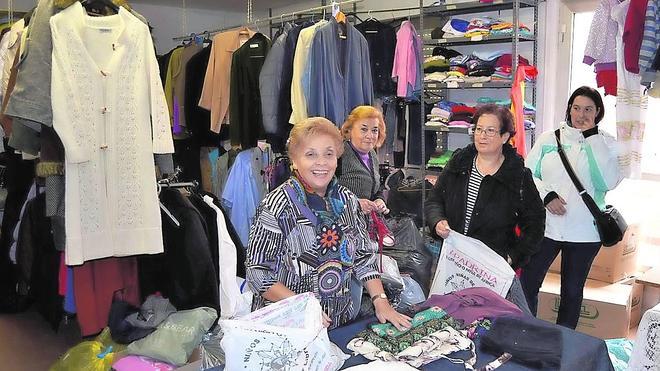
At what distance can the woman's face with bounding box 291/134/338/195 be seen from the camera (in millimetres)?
1980

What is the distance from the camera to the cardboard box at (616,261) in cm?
404

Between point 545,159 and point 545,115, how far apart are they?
1.41 metres

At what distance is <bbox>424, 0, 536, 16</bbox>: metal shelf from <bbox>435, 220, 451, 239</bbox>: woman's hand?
228 centimetres

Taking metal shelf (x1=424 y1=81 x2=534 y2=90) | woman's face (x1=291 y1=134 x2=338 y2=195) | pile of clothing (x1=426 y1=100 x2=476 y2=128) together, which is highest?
metal shelf (x1=424 y1=81 x2=534 y2=90)

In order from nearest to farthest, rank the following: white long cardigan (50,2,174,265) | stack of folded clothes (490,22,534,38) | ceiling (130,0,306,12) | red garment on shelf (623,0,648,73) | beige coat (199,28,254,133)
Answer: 1. white long cardigan (50,2,174,265)
2. red garment on shelf (623,0,648,73)
3. stack of folded clothes (490,22,534,38)
4. beige coat (199,28,254,133)
5. ceiling (130,0,306,12)

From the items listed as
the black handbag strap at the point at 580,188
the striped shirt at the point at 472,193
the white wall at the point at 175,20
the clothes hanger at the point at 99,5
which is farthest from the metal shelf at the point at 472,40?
the white wall at the point at 175,20

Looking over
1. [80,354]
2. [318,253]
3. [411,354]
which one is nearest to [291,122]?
[80,354]

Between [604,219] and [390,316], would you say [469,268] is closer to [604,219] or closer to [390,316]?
[390,316]

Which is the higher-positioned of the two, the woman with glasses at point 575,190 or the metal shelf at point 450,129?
the metal shelf at point 450,129

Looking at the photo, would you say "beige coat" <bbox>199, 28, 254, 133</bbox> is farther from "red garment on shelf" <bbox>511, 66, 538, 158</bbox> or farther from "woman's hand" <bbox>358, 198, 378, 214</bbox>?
"woman's hand" <bbox>358, 198, 378, 214</bbox>

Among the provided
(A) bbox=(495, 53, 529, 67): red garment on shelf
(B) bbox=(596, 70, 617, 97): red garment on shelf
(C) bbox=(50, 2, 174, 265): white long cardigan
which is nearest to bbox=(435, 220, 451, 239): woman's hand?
(C) bbox=(50, 2, 174, 265): white long cardigan

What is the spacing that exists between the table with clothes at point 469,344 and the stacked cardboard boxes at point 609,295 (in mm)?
2115

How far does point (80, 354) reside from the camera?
109 inches

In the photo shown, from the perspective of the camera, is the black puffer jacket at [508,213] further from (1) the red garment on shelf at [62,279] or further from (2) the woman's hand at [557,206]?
(1) the red garment on shelf at [62,279]
